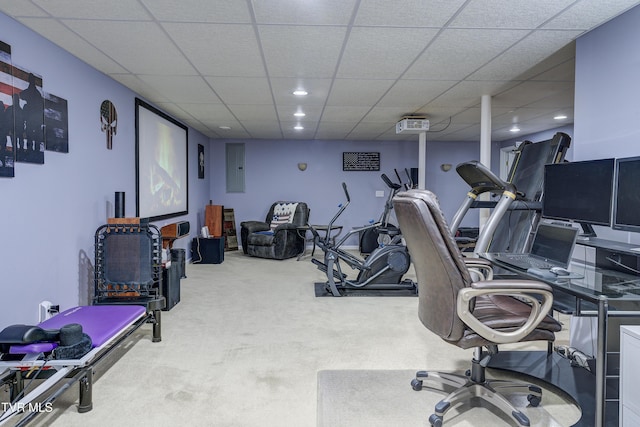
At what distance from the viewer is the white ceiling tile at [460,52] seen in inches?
111

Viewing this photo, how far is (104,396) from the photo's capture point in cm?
223

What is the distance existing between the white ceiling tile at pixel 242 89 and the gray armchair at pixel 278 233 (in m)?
2.65

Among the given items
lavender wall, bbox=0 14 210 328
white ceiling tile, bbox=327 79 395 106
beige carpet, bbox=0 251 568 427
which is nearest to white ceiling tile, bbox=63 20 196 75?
lavender wall, bbox=0 14 210 328

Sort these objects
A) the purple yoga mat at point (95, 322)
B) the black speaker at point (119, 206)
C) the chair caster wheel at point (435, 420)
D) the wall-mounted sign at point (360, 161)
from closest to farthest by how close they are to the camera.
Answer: the chair caster wheel at point (435, 420) → the purple yoga mat at point (95, 322) → the black speaker at point (119, 206) → the wall-mounted sign at point (360, 161)

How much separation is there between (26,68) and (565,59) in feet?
14.2

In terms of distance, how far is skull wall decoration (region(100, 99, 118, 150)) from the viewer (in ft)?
12.4

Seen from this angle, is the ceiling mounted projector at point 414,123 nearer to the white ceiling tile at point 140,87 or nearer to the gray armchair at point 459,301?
the white ceiling tile at point 140,87

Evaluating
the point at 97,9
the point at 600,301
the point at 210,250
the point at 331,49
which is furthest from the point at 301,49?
the point at 210,250

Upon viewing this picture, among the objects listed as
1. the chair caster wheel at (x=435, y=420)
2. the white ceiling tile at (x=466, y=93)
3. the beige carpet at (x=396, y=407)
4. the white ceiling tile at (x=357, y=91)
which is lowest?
the beige carpet at (x=396, y=407)

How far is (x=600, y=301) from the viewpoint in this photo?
1.61 meters

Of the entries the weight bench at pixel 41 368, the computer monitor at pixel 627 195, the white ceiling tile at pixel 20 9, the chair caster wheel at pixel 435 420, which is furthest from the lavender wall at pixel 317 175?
the chair caster wheel at pixel 435 420

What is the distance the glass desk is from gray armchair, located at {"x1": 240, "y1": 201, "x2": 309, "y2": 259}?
501 centimetres

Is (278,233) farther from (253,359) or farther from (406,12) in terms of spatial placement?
(406,12)

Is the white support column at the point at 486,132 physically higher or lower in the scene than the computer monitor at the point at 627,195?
higher
